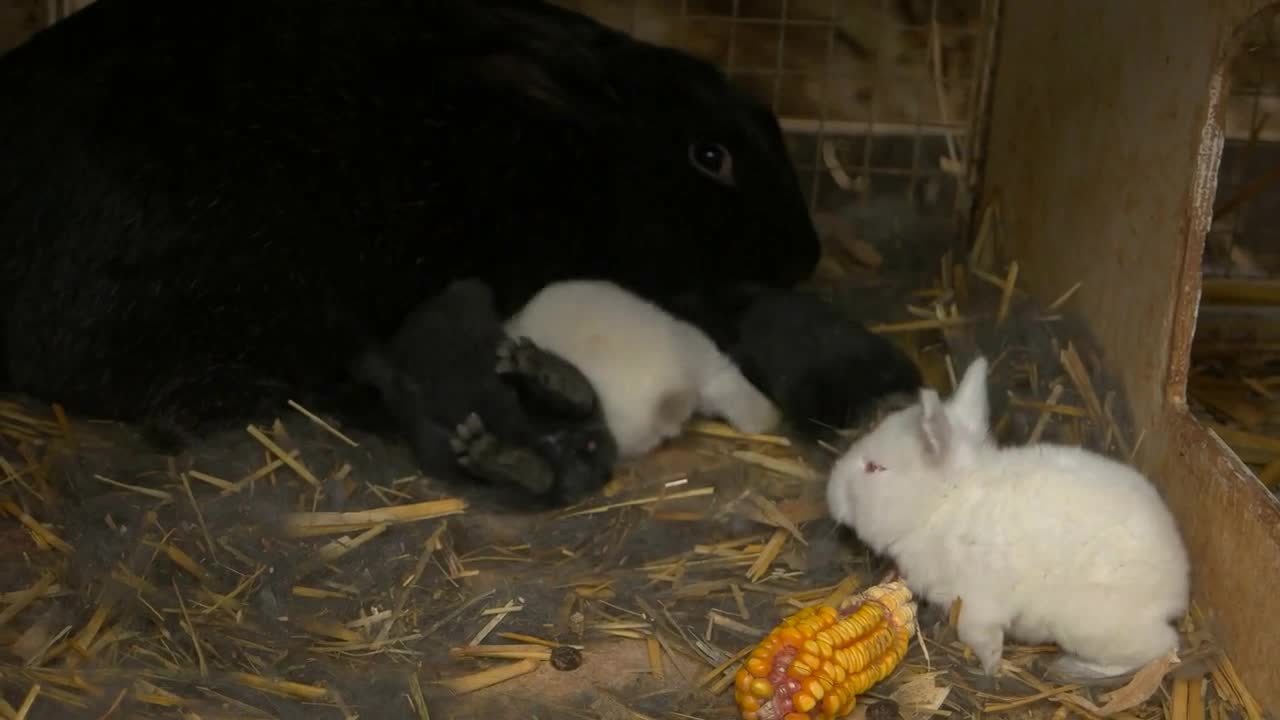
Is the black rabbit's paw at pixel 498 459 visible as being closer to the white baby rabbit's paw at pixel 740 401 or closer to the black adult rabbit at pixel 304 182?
the black adult rabbit at pixel 304 182

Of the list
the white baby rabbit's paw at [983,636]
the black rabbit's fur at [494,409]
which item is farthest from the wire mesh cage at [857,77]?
the white baby rabbit's paw at [983,636]

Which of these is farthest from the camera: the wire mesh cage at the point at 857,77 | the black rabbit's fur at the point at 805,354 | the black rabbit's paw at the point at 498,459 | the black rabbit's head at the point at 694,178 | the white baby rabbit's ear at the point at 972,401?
the wire mesh cage at the point at 857,77

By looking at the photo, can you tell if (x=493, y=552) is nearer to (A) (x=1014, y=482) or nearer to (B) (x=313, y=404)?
(B) (x=313, y=404)

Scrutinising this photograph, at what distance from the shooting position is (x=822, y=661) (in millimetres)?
1905

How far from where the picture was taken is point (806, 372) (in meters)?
2.72

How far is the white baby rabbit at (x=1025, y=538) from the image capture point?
79.4 inches

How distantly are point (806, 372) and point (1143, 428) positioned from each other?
2.19 feet

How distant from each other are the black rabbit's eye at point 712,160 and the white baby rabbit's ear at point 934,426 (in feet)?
3.13

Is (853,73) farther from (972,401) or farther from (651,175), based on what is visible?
(972,401)

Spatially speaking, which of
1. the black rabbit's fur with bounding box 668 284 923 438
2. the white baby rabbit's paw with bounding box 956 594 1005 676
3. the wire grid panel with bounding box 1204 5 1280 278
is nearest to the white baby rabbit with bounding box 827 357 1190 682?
the white baby rabbit's paw with bounding box 956 594 1005 676

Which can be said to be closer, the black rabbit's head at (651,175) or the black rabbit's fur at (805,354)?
the black rabbit's fur at (805,354)

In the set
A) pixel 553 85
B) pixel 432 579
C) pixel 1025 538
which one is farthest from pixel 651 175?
pixel 1025 538

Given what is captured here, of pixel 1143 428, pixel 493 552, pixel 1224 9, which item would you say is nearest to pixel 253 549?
pixel 493 552

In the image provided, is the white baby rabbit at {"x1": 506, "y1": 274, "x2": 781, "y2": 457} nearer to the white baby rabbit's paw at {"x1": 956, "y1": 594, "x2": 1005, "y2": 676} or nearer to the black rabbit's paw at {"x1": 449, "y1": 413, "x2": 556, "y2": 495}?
the black rabbit's paw at {"x1": 449, "y1": 413, "x2": 556, "y2": 495}
